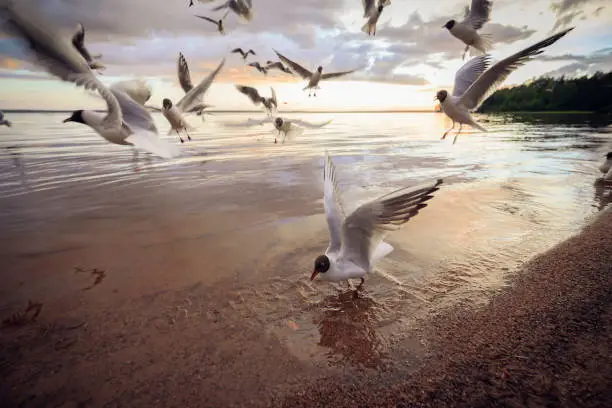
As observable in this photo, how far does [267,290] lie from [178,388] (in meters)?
1.48

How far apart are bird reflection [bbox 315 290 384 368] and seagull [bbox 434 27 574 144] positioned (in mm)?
3803

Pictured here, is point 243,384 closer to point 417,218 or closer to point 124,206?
point 417,218

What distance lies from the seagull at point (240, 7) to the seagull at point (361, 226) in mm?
8336

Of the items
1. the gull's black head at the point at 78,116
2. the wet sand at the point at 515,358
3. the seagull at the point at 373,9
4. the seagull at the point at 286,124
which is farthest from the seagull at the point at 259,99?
the wet sand at the point at 515,358

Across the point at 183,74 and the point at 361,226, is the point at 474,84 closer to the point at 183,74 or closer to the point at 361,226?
the point at 361,226

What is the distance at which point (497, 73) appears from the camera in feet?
18.3

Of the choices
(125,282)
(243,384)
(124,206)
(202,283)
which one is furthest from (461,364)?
(124,206)

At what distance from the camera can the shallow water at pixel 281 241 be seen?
11.1 feet

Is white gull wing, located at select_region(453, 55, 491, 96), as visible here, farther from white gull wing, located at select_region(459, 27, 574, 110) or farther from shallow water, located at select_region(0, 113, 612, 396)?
shallow water, located at select_region(0, 113, 612, 396)

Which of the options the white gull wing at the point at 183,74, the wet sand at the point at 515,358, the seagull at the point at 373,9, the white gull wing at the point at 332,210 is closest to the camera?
the wet sand at the point at 515,358

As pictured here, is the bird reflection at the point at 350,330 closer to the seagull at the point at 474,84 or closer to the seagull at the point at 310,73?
the seagull at the point at 474,84

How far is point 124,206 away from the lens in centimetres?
719

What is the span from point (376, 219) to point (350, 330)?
43.6 inches

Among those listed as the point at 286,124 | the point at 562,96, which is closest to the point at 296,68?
the point at 286,124
